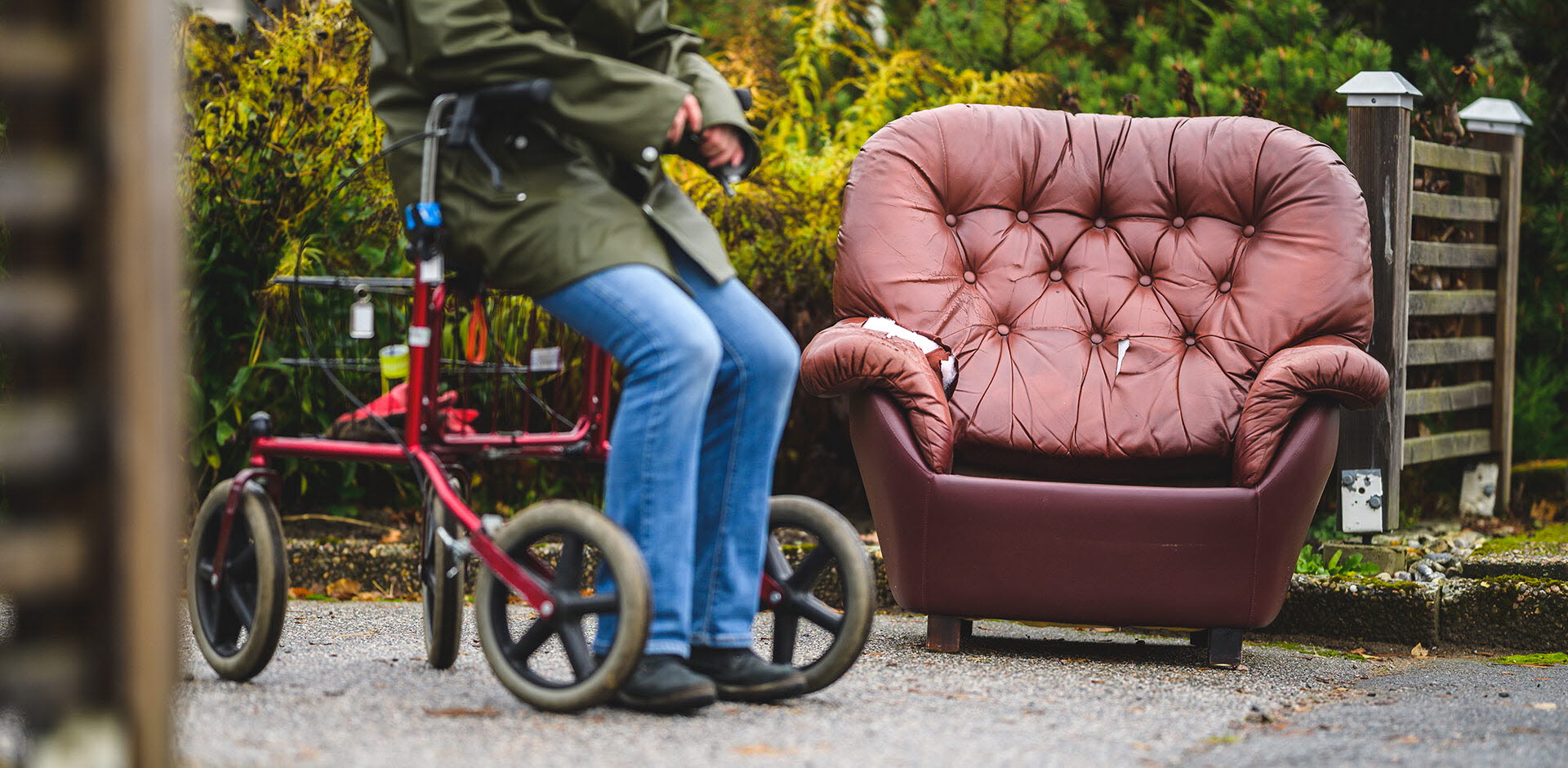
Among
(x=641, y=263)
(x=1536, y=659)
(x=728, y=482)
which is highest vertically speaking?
(x=641, y=263)

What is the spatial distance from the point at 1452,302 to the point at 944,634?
2832 millimetres

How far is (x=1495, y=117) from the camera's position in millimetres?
5664

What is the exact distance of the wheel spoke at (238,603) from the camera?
2.69 metres

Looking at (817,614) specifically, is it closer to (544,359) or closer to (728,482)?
(728,482)

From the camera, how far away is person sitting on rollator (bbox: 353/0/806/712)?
2.41 metres

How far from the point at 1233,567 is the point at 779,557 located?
1.26 m

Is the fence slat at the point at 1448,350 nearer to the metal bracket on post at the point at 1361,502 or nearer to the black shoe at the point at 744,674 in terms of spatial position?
the metal bracket on post at the point at 1361,502

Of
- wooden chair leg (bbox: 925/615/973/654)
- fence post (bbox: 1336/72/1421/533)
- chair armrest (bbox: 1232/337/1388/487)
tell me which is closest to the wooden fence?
fence post (bbox: 1336/72/1421/533)

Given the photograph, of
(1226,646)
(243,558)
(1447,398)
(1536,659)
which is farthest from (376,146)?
(1447,398)

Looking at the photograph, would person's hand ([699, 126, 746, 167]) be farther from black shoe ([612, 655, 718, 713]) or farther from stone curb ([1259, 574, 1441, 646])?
stone curb ([1259, 574, 1441, 646])

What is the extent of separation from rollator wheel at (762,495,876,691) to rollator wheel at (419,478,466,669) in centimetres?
57

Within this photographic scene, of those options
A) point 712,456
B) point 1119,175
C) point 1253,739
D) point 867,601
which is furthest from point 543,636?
point 1119,175

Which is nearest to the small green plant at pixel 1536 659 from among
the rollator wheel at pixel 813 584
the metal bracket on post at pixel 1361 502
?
the metal bracket on post at pixel 1361 502

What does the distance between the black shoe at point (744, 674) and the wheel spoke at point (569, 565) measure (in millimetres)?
282
